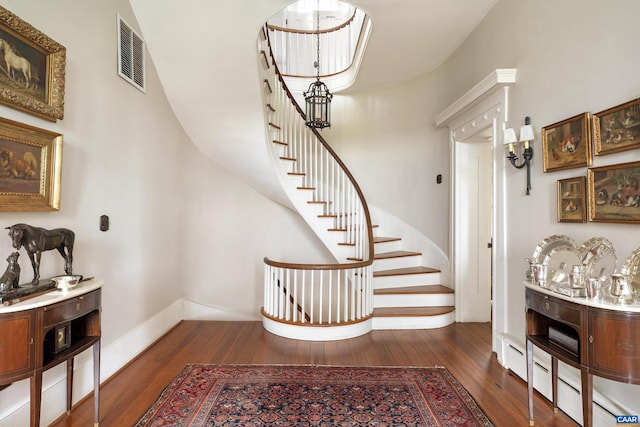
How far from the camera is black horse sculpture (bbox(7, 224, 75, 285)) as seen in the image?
1.62 meters

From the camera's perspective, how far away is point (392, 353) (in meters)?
3.05

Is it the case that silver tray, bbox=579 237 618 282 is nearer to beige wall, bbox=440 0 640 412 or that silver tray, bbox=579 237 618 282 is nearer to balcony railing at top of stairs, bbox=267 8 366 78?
beige wall, bbox=440 0 640 412

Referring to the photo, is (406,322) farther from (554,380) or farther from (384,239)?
(554,380)

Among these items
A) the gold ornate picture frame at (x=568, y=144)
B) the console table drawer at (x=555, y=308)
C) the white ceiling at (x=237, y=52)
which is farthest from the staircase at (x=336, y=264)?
the gold ornate picture frame at (x=568, y=144)

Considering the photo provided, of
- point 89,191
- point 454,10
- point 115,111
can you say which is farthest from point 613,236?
point 115,111

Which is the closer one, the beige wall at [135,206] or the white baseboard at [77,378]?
the white baseboard at [77,378]

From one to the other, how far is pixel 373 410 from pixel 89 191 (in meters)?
2.65

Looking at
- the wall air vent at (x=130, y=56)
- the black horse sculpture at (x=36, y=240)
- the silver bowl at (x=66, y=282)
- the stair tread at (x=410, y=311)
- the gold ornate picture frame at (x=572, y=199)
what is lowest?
the stair tread at (x=410, y=311)

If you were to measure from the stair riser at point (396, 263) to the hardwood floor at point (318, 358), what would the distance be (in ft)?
3.24

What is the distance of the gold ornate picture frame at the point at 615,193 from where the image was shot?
1.68 m

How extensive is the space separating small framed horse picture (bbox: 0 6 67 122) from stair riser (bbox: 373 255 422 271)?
3.67 m

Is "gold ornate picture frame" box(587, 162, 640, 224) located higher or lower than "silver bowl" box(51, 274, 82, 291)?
higher

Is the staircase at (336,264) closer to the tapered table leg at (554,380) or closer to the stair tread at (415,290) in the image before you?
the stair tread at (415,290)

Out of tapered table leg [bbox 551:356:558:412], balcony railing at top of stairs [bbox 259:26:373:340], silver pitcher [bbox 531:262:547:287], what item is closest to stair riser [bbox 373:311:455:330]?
balcony railing at top of stairs [bbox 259:26:373:340]
